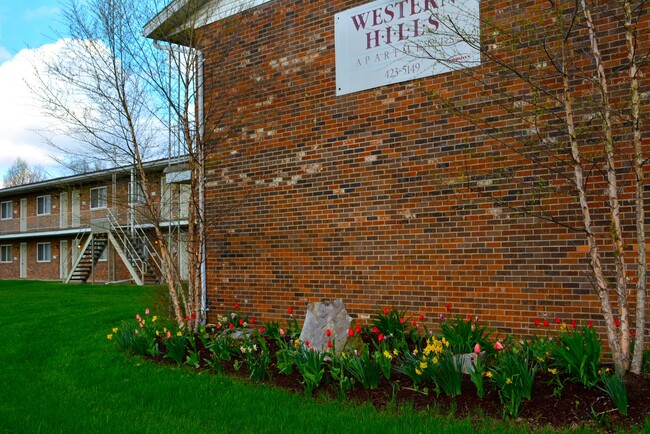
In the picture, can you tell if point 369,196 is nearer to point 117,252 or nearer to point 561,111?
point 561,111

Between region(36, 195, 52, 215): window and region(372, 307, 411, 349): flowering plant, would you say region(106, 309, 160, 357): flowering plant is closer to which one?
region(372, 307, 411, 349): flowering plant

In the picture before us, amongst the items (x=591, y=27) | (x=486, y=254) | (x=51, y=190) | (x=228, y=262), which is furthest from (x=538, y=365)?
(x=51, y=190)

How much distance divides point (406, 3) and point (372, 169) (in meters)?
2.14

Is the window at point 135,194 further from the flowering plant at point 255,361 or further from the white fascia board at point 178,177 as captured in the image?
the flowering plant at point 255,361

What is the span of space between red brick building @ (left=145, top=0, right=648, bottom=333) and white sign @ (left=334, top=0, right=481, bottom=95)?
5 centimetres

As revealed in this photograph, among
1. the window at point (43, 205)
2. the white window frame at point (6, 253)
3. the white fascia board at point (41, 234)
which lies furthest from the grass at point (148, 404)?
the white window frame at point (6, 253)

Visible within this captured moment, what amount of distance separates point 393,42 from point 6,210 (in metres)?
34.0

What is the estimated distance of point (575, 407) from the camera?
480 centimetres

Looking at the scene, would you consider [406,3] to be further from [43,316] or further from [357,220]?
[43,316]

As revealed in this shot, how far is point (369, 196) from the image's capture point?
8.21 meters

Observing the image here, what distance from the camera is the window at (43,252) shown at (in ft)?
109

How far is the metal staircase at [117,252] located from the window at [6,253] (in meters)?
9.75

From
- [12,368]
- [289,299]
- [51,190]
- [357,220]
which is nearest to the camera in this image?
[12,368]

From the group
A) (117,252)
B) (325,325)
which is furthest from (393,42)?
(117,252)
